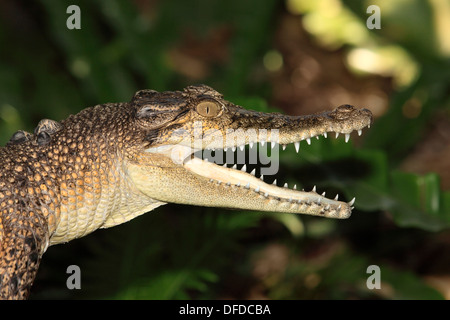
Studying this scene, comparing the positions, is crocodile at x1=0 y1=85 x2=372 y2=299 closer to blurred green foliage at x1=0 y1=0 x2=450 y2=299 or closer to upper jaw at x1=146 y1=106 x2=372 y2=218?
upper jaw at x1=146 y1=106 x2=372 y2=218

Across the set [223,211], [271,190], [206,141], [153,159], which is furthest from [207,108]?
[223,211]

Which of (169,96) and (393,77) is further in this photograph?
(393,77)

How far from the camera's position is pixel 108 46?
245 inches

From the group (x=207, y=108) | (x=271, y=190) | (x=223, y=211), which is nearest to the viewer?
(x=271, y=190)

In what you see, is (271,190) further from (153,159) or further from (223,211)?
(223,211)

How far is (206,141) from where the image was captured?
10.1 feet

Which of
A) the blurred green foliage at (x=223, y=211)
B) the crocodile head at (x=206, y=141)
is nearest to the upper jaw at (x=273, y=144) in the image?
the crocodile head at (x=206, y=141)

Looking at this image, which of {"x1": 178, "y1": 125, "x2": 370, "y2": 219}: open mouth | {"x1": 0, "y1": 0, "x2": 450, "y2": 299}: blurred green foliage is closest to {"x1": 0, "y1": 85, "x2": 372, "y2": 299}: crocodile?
{"x1": 178, "y1": 125, "x2": 370, "y2": 219}: open mouth

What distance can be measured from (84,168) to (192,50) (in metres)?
5.74

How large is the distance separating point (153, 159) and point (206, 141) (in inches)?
11.8

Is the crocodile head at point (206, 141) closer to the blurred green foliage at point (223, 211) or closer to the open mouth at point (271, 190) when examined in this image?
the open mouth at point (271, 190)

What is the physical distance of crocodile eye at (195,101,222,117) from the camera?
3.08 meters

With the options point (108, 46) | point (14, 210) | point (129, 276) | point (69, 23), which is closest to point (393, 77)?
point (108, 46)
